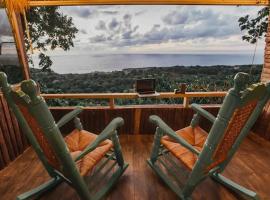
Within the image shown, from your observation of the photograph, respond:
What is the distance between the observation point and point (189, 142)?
171cm

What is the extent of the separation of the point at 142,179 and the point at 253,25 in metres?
3.24

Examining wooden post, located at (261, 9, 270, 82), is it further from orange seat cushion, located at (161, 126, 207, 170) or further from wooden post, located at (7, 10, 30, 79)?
wooden post, located at (7, 10, 30, 79)

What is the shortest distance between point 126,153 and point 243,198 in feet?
4.14

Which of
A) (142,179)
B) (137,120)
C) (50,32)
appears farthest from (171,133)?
(50,32)

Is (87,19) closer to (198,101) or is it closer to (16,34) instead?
(16,34)

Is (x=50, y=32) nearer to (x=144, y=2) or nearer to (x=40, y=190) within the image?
→ (x=144, y=2)

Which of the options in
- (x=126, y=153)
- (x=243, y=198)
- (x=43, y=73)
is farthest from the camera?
(x=43, y=73)

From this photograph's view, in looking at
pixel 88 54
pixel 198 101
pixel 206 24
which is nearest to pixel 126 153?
pixel 198 101

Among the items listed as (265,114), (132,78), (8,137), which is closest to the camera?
(8,137)

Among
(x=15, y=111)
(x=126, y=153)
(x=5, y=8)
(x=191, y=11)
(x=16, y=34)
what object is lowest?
(x=126, y=153)

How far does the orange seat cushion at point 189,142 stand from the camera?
57.3 inches

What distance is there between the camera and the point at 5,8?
6.89ft

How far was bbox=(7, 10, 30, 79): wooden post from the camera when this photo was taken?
7.09 feet

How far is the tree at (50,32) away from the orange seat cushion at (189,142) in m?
2.76
